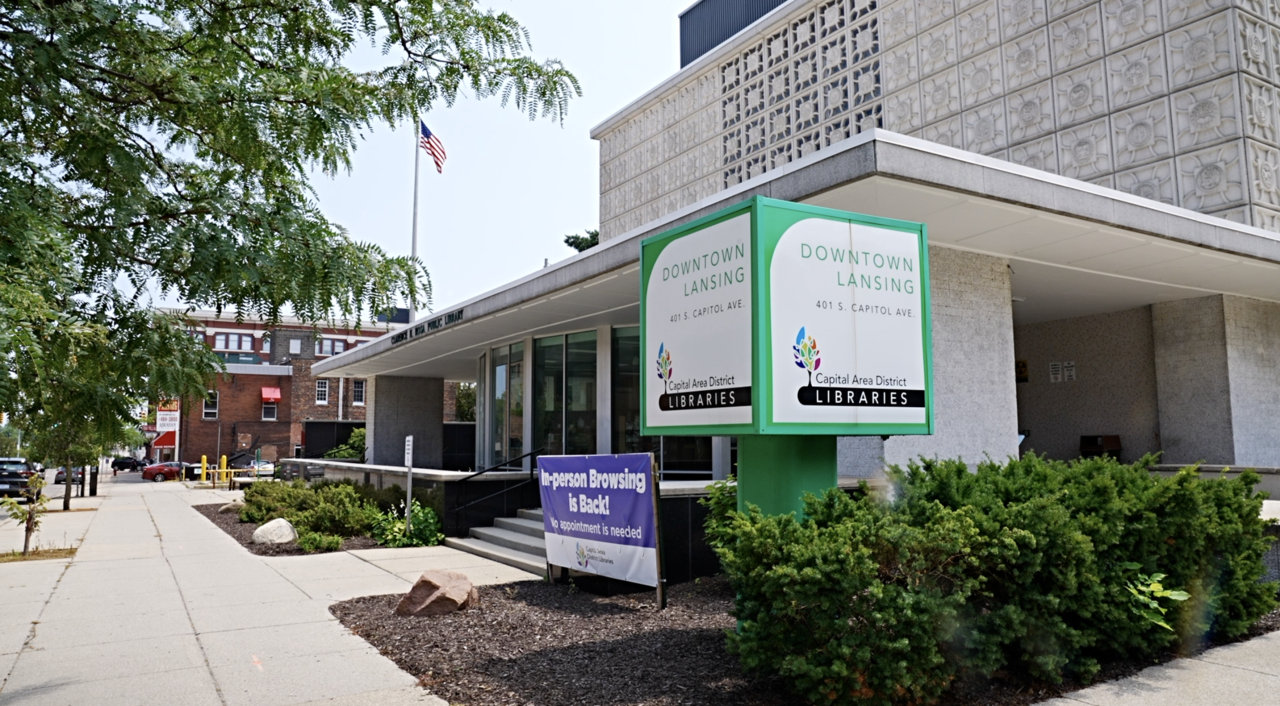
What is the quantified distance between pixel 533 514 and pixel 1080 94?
16.9 metres

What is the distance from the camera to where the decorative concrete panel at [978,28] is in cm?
2348

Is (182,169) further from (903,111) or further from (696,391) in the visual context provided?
(903,111)

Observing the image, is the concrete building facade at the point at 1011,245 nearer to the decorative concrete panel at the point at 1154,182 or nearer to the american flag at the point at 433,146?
the decorative concrete panel at the point at 1154,182

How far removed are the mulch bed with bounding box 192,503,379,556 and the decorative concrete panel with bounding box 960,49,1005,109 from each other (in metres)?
19.2

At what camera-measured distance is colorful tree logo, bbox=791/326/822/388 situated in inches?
218

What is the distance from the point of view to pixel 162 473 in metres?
45.7

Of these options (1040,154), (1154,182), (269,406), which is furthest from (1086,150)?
(269,406)

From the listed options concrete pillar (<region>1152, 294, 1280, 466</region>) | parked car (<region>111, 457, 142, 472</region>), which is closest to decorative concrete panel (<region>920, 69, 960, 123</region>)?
concrete pillar (<region>1152, 294, 1280, 466</region>)

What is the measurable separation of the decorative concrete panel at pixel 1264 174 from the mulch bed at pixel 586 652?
13.4 m

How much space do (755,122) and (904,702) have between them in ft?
97.1

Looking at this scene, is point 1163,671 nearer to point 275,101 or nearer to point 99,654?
point 275,101

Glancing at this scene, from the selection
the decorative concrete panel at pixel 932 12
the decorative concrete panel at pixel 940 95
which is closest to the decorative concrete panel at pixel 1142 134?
the decorative concrete panel at pixel 940 95

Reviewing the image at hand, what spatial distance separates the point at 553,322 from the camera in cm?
1659

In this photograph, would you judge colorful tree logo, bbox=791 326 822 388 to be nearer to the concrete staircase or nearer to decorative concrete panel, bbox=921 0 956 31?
the concrete staircase
